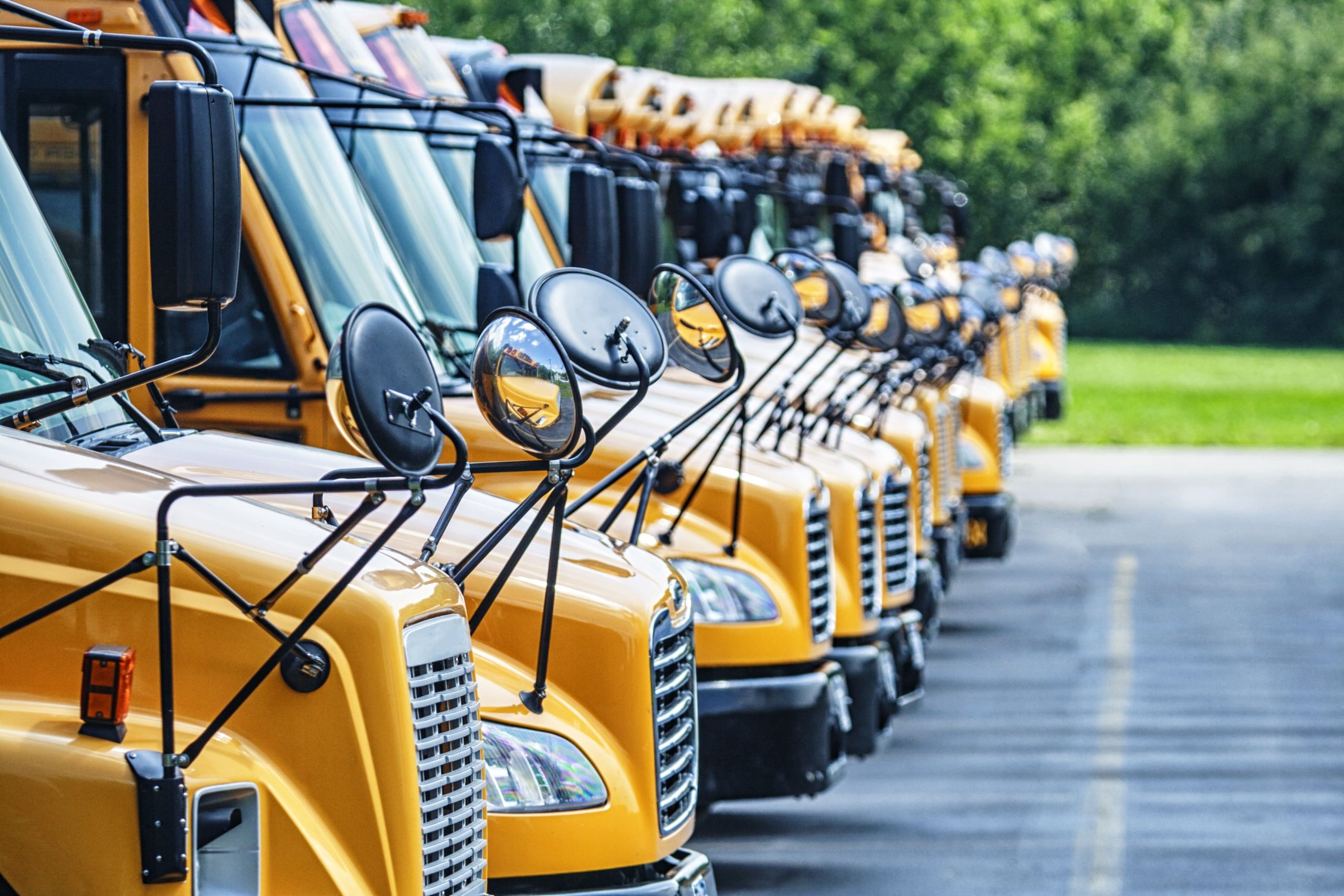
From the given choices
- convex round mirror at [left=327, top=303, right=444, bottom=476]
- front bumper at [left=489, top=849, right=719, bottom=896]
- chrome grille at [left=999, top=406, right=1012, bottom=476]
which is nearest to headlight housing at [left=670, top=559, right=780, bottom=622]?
front bumper at [left=489, top=849, right=719, bottom=896]

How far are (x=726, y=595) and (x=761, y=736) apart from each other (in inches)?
17.6

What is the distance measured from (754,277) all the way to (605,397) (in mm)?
591

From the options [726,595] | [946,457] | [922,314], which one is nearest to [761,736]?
[726,595]

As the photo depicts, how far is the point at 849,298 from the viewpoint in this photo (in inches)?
324

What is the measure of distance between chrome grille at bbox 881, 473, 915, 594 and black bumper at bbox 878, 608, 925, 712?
0.13m

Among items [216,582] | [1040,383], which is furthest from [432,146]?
[1040,383]

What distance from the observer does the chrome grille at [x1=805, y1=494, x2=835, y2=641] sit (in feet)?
22.6

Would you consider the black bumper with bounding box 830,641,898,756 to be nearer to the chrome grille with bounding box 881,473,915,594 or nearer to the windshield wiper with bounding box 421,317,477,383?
the chrome grille with bounding box 881,473,915,594

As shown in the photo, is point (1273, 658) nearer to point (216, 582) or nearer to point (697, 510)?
point (697, 510)

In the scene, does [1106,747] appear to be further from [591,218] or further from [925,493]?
[591,218]

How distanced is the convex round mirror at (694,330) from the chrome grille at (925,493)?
4396 millimetres

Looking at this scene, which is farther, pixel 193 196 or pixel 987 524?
pixel 987 524

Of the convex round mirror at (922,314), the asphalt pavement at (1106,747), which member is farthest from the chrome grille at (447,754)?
the convex round mirror at (922,314)

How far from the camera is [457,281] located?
6.79 meters
